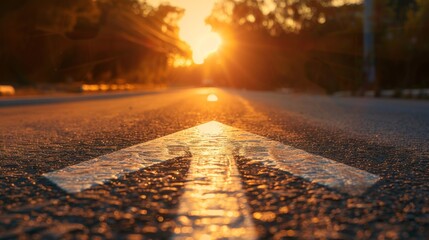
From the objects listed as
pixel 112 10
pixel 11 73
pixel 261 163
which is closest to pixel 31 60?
pixel 11 73

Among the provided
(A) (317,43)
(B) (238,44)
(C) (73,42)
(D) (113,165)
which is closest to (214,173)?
(D) (113,165)

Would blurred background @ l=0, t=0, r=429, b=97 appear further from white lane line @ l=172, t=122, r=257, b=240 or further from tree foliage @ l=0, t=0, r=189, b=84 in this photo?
white lane line @ l=172, t=122, r=257, b=240

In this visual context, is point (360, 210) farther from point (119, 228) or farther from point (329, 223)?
point (119, 228)

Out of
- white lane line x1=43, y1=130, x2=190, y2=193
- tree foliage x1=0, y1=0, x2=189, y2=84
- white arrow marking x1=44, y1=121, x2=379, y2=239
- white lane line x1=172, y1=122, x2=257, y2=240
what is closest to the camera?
white lane line x1=172, y1=122, x2=257, y2=240

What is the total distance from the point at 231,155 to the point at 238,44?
59300mm

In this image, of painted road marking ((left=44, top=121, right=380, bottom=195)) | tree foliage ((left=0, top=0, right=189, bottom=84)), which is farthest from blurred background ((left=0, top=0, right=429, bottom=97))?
painted road marking ((left=44, top=121, right=380, bottom=195))

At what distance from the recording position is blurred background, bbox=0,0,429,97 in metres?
28.0

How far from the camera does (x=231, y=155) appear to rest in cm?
371

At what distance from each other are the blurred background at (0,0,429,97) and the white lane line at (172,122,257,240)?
2224cm

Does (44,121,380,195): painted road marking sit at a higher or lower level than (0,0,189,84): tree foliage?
lower

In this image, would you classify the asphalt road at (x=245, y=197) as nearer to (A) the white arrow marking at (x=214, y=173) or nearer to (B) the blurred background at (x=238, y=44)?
(A) the white arrow marking at (x=214, y=173)

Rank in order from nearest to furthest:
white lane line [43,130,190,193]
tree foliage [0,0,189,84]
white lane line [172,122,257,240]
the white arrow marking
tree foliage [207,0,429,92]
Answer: white lane line [172,122,257,240] → the white arrow marking → white lane line [43,130,190,193] → tree foliage [0,0,189,84] → tree foliage [207,0,429,92]

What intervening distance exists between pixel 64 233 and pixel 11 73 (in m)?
29.9

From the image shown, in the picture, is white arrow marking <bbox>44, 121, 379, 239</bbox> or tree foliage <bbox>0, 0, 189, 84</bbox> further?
tree foliage <bbox>0, 0, 189, 84</bbox>
